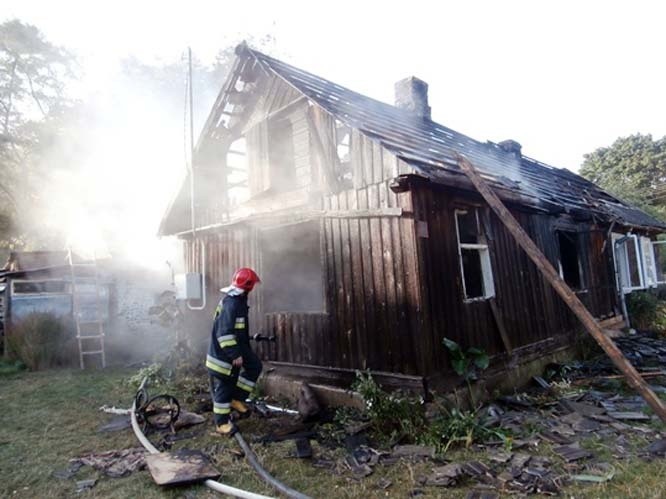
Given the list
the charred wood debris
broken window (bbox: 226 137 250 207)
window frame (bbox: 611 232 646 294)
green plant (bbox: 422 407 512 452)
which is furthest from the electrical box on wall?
window frame (bbox: 611 232 646 294)

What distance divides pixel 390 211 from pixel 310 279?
5219 mm

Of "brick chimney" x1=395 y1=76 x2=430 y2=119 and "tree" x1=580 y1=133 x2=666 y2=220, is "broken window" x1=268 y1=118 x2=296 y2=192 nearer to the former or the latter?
"brick chimney" x1=395 y1=76 x2=430 y2=119

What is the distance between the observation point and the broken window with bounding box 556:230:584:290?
9805mm

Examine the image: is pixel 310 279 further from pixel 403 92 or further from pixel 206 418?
pixel 403 92

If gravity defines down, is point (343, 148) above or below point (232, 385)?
above

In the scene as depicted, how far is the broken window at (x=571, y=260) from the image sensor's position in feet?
32.2

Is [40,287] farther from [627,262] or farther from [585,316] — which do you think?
[627,262]

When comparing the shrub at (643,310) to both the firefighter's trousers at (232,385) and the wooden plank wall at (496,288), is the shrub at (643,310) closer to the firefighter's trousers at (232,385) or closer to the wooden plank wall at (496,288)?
the wooden plank wall at (496,288)

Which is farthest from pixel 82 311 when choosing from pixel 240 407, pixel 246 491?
pixel 246 491

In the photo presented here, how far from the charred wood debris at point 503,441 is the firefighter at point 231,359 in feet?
1.32

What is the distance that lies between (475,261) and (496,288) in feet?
2.06

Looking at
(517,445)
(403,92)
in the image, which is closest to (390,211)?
(517,445)

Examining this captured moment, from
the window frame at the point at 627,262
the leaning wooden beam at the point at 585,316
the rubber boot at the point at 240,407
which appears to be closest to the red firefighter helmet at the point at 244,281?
the rubber boot at the point at 240,407

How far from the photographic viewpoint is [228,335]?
17.0ft
